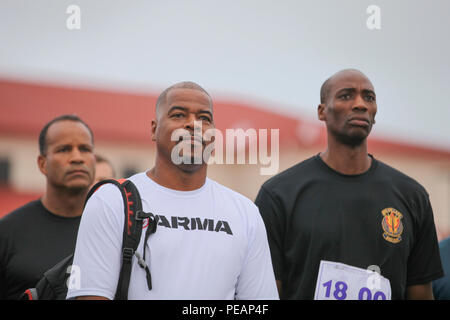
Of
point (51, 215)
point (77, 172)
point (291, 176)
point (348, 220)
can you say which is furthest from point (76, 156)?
point (348, 220)

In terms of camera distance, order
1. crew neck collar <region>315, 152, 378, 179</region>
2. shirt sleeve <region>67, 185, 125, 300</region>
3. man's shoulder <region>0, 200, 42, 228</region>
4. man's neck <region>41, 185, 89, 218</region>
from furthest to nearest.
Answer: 1. man's neck <region>41, 185, 89, 218</region>
2. man's shoulder <region>0, 200, 42, 228</region>
3. crew neck collar <region>315, 152, 378, 179</region>
4. shirt sleeve <region>67, 185, 125, 300</region>

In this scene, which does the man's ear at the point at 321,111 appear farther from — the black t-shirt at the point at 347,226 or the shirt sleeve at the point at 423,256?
the shirt sleeve at the point at 423,256

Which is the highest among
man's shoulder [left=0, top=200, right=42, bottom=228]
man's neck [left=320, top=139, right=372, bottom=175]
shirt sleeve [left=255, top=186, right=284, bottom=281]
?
man's neck [left=320, top=139, right=372, bottom=175]

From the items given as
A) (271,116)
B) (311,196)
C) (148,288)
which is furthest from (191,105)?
(271,116)

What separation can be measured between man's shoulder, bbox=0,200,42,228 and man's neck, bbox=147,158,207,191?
69.7 inches

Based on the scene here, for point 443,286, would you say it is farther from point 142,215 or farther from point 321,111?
point 142,215

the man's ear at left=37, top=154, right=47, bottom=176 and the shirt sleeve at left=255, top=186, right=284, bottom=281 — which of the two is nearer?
the shirt sleeve at left=255, top=186, right=284, bottom=281

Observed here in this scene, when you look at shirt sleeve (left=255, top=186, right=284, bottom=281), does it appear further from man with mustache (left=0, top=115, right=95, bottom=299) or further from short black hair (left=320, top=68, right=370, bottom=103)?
man with mustache (left=0, top=115, right=95, bottom=299)

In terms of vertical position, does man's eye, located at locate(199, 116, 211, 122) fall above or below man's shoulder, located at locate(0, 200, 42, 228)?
above

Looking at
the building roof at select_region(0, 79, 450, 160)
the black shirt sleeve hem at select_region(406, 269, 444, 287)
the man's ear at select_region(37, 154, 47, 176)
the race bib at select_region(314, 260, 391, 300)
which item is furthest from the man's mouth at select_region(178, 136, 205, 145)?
the building roof at select_region(0, 79, 450, 160)

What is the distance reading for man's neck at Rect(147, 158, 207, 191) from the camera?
2.95 m

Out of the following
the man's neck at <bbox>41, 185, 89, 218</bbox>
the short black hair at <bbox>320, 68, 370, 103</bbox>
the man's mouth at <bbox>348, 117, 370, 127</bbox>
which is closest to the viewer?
the man's mouth at <bbox>348, 117, 370, 127</bbox>

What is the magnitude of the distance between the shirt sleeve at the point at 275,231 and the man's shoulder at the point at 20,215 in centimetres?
181

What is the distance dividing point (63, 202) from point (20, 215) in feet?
1.08
